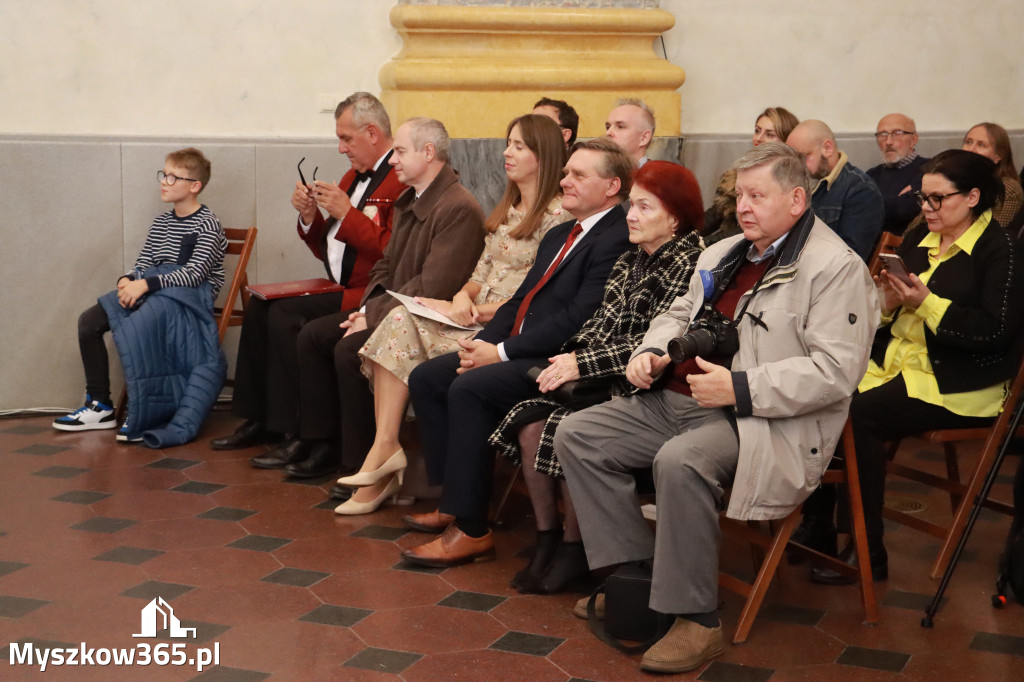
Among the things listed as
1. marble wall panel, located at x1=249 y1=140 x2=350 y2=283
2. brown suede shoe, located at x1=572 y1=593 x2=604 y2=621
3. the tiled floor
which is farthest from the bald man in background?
marble wall panel, located at x1=249 y1=140 x2=350 y2=283

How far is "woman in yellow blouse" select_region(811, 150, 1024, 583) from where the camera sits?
388cm

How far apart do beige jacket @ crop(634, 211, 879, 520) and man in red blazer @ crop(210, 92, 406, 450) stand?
7.86ft

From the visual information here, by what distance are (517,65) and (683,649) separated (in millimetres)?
3695

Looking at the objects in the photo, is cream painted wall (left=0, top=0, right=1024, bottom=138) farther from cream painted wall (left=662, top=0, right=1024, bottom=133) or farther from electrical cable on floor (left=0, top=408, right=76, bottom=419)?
electrical cable on floor (left=0, top=408, right=76, bottom=419)

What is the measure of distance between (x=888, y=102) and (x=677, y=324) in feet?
12.8

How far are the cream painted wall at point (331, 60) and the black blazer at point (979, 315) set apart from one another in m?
2.85

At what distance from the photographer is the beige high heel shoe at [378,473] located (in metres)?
4.56

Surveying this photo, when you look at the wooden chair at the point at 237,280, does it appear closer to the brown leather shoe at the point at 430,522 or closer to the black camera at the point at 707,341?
the brown leather shoe at the point at 430,522

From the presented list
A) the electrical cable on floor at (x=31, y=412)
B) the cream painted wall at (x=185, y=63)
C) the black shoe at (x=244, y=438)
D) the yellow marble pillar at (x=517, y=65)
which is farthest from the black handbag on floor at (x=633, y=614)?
the electrical cable on floor at (x=31, y=412)

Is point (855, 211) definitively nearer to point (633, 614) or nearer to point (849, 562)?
point (849, 562)

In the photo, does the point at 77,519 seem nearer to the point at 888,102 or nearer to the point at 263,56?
the point at 263,56

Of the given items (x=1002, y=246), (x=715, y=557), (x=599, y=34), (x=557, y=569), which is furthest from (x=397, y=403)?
(x=599, y=34)

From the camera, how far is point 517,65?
6094 millimetres

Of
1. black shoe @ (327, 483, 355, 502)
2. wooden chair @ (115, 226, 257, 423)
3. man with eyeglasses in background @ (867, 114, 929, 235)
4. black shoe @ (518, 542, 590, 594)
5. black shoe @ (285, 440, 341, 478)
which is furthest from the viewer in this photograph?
man with eyeglasses in background @ (867, 114, 929, 235)
